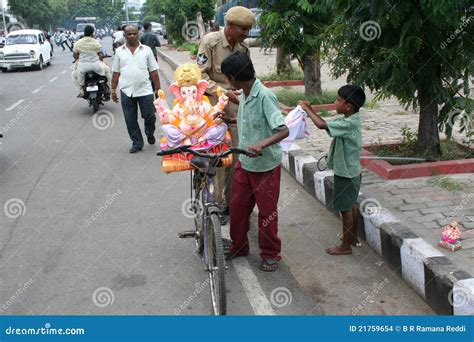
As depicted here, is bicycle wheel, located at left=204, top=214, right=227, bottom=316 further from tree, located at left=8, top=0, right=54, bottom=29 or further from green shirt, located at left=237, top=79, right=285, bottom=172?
tree, located at left=8, top=0, right=54, bottom=29

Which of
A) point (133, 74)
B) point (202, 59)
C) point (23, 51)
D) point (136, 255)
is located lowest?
point (23, 51)

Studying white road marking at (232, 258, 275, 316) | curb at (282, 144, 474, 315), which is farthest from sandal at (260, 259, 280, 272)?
curb at (282, 144, 474, 315)

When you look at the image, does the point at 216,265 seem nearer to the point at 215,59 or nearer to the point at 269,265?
the point at 269,265

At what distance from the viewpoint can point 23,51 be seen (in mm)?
20484

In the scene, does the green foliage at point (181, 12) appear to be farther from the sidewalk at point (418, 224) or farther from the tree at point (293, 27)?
the sidewalk at point (418, 224)

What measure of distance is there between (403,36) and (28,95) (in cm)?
1128

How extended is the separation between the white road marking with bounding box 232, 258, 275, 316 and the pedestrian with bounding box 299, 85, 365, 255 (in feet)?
2.42

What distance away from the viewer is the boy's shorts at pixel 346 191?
4.15 m

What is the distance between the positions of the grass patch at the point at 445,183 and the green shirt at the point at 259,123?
2224 millimetres

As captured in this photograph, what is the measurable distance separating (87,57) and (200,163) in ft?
25.3

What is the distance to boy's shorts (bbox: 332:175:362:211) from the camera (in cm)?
415

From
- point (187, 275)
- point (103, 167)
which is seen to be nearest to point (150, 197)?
point (103, 167)

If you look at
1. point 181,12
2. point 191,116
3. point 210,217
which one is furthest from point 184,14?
point 210,217

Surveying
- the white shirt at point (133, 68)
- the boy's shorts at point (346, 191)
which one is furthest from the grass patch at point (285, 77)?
the boy's shorts at point (346, 191)
